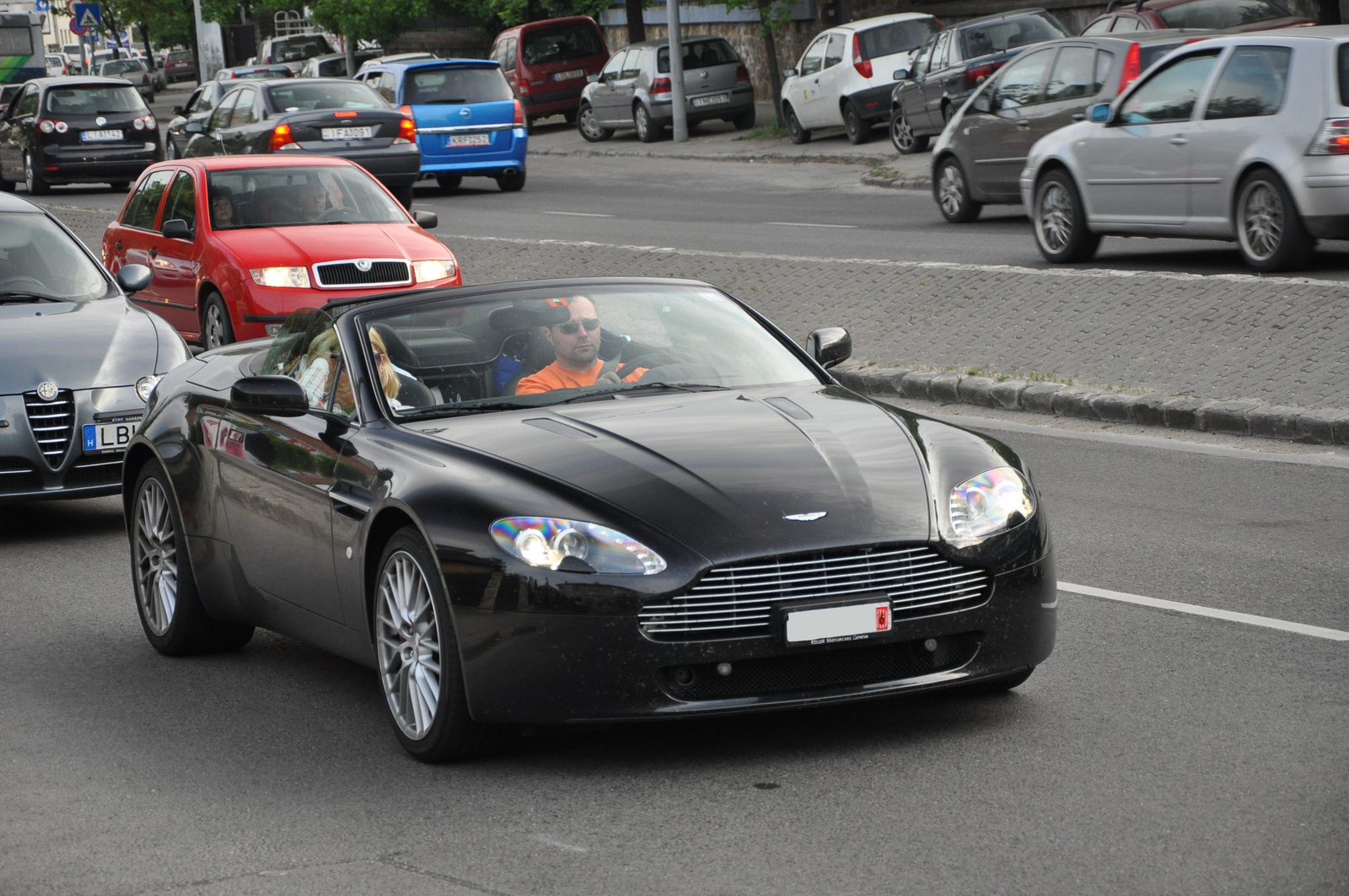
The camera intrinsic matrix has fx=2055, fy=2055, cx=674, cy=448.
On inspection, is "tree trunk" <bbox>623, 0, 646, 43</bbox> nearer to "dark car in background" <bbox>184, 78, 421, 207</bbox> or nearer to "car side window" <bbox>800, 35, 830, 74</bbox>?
"car side window" <bbox>800, 35, 830, 74</bbox>

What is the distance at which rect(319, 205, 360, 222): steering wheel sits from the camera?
15305 millimetres

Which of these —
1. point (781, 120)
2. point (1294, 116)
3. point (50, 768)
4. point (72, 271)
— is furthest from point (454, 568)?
point (781, 120)

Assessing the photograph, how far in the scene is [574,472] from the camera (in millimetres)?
5383

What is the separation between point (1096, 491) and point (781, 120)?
27.5 meters

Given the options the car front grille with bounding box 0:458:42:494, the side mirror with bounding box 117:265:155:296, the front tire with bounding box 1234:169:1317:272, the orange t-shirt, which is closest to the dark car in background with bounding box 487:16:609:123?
the front tire with bounding box 1234:169:1317:272

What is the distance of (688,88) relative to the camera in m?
38.8

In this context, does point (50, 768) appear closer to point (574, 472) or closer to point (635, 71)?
point (574, 472)

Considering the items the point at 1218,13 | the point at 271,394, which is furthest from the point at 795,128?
the point at 271,394

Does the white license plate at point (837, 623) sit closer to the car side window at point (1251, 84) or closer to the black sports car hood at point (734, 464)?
the black sports car hood at point (734, 464)

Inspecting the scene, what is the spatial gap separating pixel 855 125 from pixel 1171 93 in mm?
17832

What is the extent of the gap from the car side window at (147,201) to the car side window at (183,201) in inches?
6.7

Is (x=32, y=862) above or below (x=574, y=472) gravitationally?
below

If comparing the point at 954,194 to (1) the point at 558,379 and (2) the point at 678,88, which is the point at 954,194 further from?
(2) the point at 678,88

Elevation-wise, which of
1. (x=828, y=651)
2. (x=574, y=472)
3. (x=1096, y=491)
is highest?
(x=574, y=472)
